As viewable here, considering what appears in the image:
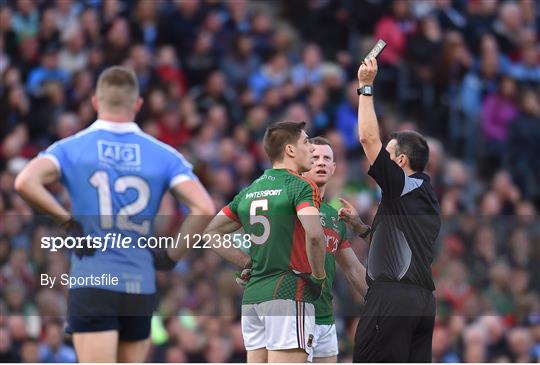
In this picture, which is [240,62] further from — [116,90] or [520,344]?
[116,90]

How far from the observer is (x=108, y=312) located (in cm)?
794

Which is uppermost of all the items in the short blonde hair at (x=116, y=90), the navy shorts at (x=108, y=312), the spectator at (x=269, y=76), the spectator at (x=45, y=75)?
the spectator at (x=269, y=76)

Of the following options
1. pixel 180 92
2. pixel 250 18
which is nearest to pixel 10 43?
pixel 180 92

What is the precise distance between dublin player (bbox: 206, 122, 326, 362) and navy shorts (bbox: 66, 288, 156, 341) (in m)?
0.61

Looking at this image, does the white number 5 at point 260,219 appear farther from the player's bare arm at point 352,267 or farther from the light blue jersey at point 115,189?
the player's bare arm at point 352,267

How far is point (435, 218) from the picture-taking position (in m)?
8.22

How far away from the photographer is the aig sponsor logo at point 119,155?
26.3ft

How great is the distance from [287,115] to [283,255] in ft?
22.2

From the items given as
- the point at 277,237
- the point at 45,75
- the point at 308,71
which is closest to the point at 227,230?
the point at 277,237

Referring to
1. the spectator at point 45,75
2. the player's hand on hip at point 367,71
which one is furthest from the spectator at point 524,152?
the player's hand on hip at point 367,71

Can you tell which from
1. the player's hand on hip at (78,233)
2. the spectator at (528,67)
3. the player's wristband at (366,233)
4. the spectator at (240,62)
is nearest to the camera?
the player's hand on hip at (78,233)

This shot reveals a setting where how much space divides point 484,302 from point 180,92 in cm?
406

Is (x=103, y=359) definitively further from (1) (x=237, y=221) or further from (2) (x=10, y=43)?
(2) (x=10, y=43)

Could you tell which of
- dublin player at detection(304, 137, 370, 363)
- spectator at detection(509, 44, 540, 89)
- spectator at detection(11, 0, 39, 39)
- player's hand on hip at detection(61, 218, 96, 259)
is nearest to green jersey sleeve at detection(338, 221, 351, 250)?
dublin player at detection(304, 137, 370, 363)
